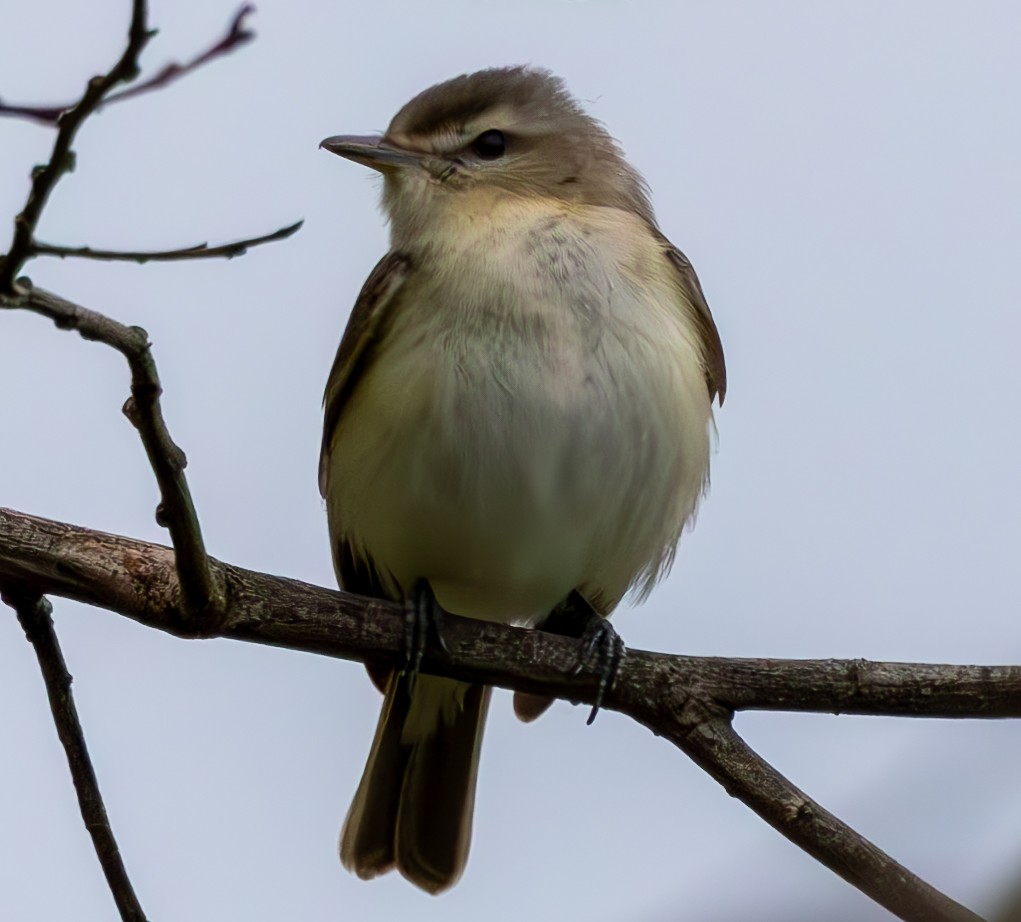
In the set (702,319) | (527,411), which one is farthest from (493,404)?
(702,319)

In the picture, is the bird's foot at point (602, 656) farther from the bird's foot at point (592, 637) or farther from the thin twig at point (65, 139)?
the thin twig at point (65, 139)

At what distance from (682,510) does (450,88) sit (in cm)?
189

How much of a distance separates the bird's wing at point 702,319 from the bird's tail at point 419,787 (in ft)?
4.99

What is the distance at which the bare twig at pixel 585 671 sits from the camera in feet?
12.5

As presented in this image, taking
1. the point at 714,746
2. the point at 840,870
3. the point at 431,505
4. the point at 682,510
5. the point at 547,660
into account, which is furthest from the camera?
the point at 682,510

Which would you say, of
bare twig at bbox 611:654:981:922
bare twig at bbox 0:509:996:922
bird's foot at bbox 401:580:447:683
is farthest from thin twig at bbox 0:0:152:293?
bare twig at bbox 611:654:981:922

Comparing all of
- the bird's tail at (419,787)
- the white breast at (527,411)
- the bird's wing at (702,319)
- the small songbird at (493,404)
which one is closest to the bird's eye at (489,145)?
the small songbird at (493,404)

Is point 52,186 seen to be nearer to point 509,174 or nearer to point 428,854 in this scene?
point 509,174

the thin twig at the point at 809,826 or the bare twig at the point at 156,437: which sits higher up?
the bare twig at the point at 156,437

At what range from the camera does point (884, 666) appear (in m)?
4.14

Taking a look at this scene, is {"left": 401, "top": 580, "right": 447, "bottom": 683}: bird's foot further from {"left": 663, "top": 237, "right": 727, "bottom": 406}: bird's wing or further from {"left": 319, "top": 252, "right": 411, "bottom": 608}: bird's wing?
{"left": 663, "top": 237, "right": 727, "bottom": 406}: bird's wing

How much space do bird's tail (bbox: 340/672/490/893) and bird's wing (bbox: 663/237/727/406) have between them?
4.99 ft

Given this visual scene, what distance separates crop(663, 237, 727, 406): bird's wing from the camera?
17.6ft

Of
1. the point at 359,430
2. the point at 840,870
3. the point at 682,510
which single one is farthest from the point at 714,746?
the point at 359,430
